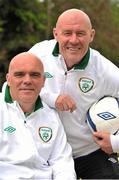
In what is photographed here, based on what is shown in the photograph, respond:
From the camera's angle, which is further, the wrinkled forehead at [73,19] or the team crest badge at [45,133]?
the wrinkled forehead at [73,19]

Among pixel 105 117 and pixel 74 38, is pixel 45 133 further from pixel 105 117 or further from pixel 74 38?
pixel 74 38

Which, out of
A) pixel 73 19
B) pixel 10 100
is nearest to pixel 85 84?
pixel 73 19

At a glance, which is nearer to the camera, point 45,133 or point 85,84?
point 45,133

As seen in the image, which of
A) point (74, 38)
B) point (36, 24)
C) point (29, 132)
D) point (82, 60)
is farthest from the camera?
point (36, 24)

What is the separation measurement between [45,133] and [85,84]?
669 millimetres

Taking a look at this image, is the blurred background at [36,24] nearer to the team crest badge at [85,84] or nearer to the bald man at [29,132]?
the team crest badge at [85,84]

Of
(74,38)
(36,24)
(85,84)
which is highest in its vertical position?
(36,24)

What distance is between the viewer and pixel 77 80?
4.62 metres

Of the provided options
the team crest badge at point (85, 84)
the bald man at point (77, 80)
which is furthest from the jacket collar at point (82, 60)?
the team crest badge at point (85, 84)

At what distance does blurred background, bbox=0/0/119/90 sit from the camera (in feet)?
76.6

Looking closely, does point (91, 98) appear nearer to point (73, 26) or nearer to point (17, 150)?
point (73, 26)

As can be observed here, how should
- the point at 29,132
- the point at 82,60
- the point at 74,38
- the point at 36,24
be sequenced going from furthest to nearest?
the point at 36,24 → the point at 82,60 → the point at 74,38 → the point at 29,132

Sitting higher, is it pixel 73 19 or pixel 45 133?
pixel 73 19

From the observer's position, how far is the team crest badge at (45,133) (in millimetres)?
4176
